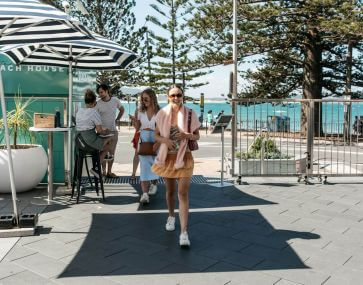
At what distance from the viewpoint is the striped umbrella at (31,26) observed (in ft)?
13.0

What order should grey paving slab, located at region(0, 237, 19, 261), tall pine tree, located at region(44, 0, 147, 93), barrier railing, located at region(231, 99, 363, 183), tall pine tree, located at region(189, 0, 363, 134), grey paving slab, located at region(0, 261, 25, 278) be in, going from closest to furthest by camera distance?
grey paving slab, located at region(0, 261, 25, 278), grey paving slab, located at region(0, 237, 19, 261), barrier railing, located at region(231, 99, 363, 183), tall pine tree, located at region(189, 0, 363, 134), tall pine tree, located at region(44, 0, 147, 93)

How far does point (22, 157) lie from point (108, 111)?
1740 mm

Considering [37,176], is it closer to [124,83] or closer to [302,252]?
[302,252]

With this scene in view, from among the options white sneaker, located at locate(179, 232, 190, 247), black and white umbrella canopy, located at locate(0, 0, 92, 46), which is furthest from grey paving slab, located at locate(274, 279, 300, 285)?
black and white umbrella canopy, located at locate(0, 0, 92, 46)

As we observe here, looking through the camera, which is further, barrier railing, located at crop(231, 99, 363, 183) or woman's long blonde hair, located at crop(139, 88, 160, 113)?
barrier railing, located at crop(231, 99, 363, 183)

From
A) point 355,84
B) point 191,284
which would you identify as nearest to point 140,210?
point 191,284

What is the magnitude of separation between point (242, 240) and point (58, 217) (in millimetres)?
2358

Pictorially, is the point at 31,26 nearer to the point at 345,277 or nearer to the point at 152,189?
the point at 152,189

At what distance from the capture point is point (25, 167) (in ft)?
21.1

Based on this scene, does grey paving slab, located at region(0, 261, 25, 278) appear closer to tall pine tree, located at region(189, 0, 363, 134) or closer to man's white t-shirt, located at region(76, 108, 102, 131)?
man's white t-shirt, located at region(76, 108, 102, 131)

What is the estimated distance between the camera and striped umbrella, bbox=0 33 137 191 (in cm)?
655

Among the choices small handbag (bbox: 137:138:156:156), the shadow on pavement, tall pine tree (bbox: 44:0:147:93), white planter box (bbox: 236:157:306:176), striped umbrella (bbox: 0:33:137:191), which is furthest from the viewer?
tall pine tree (bbox: 44:0:147:93)

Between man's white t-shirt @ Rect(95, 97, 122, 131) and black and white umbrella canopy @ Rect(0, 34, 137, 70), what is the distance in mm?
757

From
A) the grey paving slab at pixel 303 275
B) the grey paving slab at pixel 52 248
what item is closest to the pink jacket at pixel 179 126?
the grey paving slab at pixel 52 248
